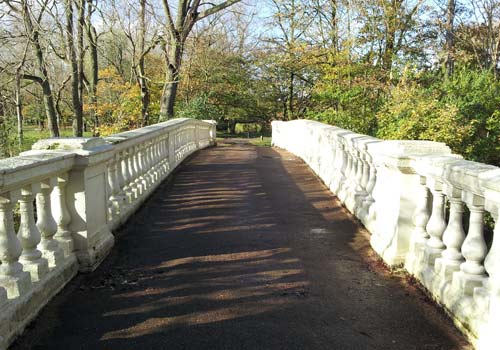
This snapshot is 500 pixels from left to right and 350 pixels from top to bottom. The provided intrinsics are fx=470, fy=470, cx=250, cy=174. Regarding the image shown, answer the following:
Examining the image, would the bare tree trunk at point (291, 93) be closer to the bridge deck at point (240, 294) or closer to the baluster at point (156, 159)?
the baluster at point (156, 159)

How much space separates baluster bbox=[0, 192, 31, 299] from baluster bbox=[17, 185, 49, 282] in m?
0.20

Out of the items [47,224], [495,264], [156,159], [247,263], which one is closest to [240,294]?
[247,263]

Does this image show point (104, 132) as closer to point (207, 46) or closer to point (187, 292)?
point (207, 46)

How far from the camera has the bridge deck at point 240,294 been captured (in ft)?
10.5

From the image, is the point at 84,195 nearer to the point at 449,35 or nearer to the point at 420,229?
the point at 420,229

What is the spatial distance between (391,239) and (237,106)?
3411 cm

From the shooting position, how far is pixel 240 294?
3.88 meters

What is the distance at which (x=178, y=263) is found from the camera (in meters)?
4.62

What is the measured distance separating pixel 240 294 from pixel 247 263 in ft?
2.47

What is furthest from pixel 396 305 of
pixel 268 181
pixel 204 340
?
pixel 268 181

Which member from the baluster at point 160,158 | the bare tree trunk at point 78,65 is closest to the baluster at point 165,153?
the baluster at point 160,158

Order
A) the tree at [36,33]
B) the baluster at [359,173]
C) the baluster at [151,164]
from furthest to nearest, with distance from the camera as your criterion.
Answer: the tree at [36,33] → the baluster at [151,164] → the baluster at [359,173]

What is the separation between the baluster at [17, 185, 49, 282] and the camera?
3406 millimetres

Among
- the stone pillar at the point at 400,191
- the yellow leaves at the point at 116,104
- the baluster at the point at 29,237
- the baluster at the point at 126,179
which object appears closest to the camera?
the baluster at the point at 29,237
